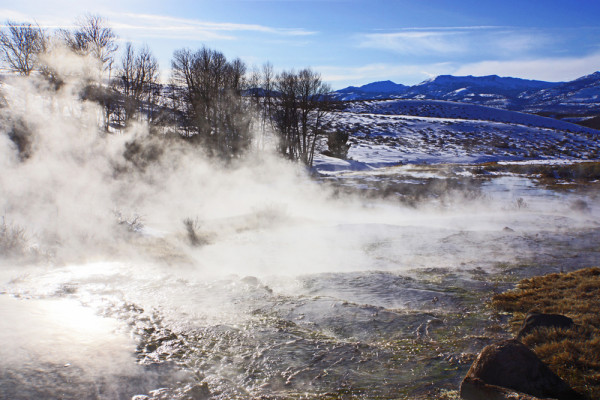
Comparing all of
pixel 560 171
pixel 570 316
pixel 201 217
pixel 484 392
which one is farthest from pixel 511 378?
pixel 560 171

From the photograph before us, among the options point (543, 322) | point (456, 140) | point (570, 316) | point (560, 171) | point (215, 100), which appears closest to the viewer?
point (543, 322)

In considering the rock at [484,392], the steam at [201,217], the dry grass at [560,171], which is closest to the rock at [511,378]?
the rock at [484,392]

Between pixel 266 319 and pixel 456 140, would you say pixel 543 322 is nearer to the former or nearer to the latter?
pixel 266 319

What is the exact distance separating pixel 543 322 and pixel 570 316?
2.51 feet

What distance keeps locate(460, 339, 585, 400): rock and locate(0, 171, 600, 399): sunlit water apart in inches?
12.1

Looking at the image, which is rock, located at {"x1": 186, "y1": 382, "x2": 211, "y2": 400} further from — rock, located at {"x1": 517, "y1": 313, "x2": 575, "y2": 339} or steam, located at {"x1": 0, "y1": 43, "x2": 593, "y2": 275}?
steam, located at {"x1": 0, "y1": 43, "x2": 593, "y2": 275}

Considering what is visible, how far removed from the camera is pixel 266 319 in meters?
4.50

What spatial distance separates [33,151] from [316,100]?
17473mm

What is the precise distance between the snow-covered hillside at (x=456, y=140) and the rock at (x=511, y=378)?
68.3ft

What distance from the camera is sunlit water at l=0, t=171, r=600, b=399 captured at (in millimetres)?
3164

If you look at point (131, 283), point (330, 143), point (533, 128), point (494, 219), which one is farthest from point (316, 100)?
point (533, 128)

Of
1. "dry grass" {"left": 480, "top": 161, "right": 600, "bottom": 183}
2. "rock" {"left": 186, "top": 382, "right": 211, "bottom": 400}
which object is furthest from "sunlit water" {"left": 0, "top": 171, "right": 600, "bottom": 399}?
"dry grass" {"left": 480, "top": 161, "right": 600, "bottom": 183}

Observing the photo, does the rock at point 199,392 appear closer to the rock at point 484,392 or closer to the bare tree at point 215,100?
the rock at point 484,392

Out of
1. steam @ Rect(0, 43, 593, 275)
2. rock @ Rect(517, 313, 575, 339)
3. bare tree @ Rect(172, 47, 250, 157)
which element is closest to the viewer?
rock @ Rect(517, 313, 575, 339)
